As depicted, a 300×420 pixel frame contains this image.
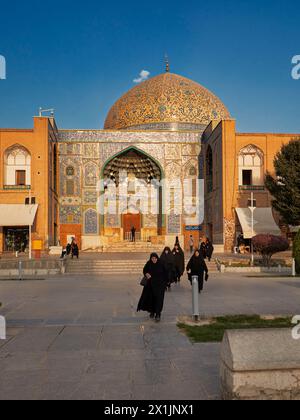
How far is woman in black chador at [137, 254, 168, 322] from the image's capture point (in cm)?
760

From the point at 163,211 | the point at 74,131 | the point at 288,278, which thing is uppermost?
the point at 74,131

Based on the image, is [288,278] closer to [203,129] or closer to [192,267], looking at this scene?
[192,267]

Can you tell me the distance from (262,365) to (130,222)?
101ft

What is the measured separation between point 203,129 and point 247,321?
89.5 ft

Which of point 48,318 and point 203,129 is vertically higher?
point 203,129

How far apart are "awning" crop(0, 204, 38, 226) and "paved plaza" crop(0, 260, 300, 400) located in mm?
15068

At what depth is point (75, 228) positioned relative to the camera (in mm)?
31406

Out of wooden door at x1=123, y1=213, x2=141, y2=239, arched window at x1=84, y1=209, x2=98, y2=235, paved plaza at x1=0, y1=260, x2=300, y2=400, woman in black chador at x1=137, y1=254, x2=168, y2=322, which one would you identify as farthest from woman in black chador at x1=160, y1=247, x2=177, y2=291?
Result: wooden door at x1=123, y1=213, x2=141, y2=239

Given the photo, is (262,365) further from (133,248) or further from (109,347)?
(133,248)

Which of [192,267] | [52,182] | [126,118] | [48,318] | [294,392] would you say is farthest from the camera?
[126,118]

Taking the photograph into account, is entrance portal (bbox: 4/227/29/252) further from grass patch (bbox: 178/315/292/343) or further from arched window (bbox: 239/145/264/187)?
grass patch (bbox: 178/315/292/343)

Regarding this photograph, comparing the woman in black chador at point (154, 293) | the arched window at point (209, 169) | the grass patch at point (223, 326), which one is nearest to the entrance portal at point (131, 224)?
the arched window at point (209, 169)

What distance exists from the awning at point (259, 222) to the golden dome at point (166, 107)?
360 inches
